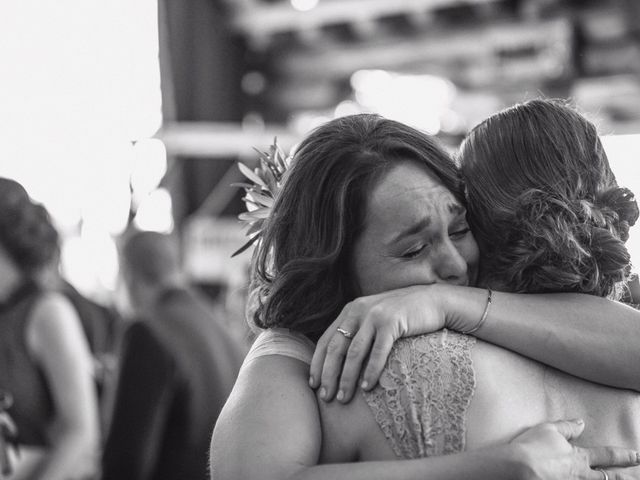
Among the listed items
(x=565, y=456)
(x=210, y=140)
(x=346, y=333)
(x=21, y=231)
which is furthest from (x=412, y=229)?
(x=210, y=140)

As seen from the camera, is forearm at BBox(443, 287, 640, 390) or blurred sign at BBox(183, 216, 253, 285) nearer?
forearm at BBox(443, 287, 640, 390)

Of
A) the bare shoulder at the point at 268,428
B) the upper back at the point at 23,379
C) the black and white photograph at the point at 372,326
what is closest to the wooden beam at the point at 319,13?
the black and white photograph at the point at 372,326

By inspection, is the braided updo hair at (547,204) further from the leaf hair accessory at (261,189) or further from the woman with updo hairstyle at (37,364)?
the woman with updo hairstyle at (37,364)

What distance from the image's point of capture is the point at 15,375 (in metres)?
2.81

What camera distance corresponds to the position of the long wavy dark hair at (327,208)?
5.15ft

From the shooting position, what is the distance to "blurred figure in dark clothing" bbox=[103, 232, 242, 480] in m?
2.89

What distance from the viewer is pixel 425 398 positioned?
1274mm

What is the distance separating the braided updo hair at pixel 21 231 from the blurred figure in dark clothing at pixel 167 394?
0.41m

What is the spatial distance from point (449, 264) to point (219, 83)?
30.4 ft

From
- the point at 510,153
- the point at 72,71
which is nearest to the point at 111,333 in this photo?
the point at 72,71

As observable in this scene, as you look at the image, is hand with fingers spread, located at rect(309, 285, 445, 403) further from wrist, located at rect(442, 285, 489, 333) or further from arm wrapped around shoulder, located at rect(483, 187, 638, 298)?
arm wrapped around shoulder, located at rect(483, 187, 638, 298)

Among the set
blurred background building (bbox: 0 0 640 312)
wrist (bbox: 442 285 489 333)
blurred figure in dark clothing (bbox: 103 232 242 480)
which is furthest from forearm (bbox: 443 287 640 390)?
blurred background building (bbox: 0 0 640 312)

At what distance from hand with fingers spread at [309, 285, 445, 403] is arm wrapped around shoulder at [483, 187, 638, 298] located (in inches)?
7.5

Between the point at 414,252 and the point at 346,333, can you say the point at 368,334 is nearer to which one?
the point at 346,333
